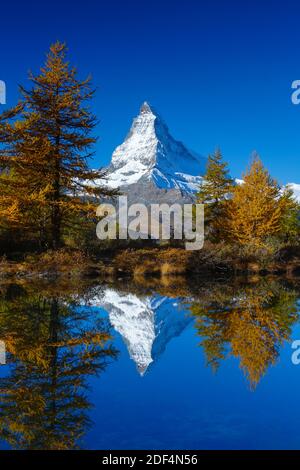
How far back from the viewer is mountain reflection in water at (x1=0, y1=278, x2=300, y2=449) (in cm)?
427

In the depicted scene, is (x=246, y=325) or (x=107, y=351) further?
(x=246, y=325)

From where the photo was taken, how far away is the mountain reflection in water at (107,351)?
4266 mm

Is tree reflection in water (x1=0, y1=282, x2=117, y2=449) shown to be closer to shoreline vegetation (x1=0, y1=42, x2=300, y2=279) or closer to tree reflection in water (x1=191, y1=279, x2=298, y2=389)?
tree reflection in water (x1=191, y1=279, x2=298, y2=389)

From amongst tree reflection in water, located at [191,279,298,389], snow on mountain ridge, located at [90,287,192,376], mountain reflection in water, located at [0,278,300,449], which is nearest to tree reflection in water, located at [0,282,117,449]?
mountain reflection in water, located at [0,278,300,449]

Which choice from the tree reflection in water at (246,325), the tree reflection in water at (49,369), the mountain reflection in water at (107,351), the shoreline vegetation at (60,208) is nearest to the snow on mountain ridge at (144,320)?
the mountain reflection in water at (107,351)

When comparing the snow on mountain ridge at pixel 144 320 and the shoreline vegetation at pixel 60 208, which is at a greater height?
the shoreline vegetation at pixel 60 208

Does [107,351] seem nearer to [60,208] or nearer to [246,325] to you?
[246,325]

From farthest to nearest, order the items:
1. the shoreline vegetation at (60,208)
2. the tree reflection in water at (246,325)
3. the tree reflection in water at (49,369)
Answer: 1. the shoreline vegetation at (60,208)
2. the tree reflection in water at (246,325)
3. the tree reflection in water at (49,369)

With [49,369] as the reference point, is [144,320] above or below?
above

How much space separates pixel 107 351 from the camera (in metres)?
7.24

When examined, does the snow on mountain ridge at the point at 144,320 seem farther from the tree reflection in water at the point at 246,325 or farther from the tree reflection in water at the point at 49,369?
the tree reflection in water at the point at 246,325

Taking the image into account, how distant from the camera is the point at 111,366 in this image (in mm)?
6453

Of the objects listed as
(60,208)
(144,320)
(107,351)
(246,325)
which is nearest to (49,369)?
(107,351)
